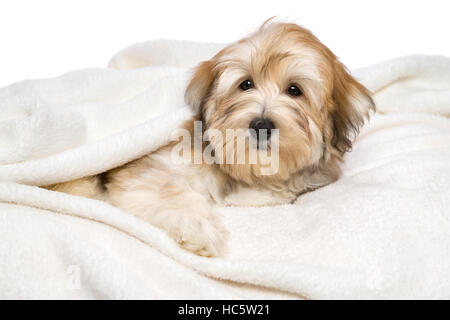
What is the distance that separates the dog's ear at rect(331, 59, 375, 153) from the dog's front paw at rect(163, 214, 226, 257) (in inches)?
38.7

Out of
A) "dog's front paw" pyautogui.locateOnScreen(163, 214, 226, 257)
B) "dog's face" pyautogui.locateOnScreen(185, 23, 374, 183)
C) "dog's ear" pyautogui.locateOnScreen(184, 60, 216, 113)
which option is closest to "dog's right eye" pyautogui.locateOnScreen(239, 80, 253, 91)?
"dog's face" pyautogui.locateOnScreen(185, 23, 374, 183)

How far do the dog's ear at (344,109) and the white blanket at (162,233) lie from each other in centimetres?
29

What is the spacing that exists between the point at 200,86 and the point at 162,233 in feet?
3.51

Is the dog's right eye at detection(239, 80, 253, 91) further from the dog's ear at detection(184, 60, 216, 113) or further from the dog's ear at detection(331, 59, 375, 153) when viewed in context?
the dog's ear at detection(331, 59, 375, 153)

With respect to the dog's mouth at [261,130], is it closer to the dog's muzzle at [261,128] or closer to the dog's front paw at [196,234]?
the dog's muzzle at [261,128]

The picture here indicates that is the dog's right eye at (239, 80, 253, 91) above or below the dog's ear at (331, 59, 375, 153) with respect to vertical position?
above

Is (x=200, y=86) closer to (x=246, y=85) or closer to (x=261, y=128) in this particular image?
(x=246, y=85)

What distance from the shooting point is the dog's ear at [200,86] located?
3080 mm

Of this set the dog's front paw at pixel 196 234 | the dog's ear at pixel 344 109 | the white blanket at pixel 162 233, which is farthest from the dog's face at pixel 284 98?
the dog's front paw at pixel 196 234

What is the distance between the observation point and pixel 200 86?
311cm

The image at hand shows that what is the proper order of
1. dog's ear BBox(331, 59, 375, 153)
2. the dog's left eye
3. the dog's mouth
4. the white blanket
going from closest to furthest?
the white blanket
the dog's mouth
the dog's left eye
dog's ear BBox(331, 59, 375, 153)

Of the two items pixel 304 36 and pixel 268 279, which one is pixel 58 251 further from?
pixel 304 36

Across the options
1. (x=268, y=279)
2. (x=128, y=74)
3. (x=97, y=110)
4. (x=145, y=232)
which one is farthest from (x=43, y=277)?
(x=128, y=74)

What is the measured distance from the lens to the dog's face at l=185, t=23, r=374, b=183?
2.72 m
